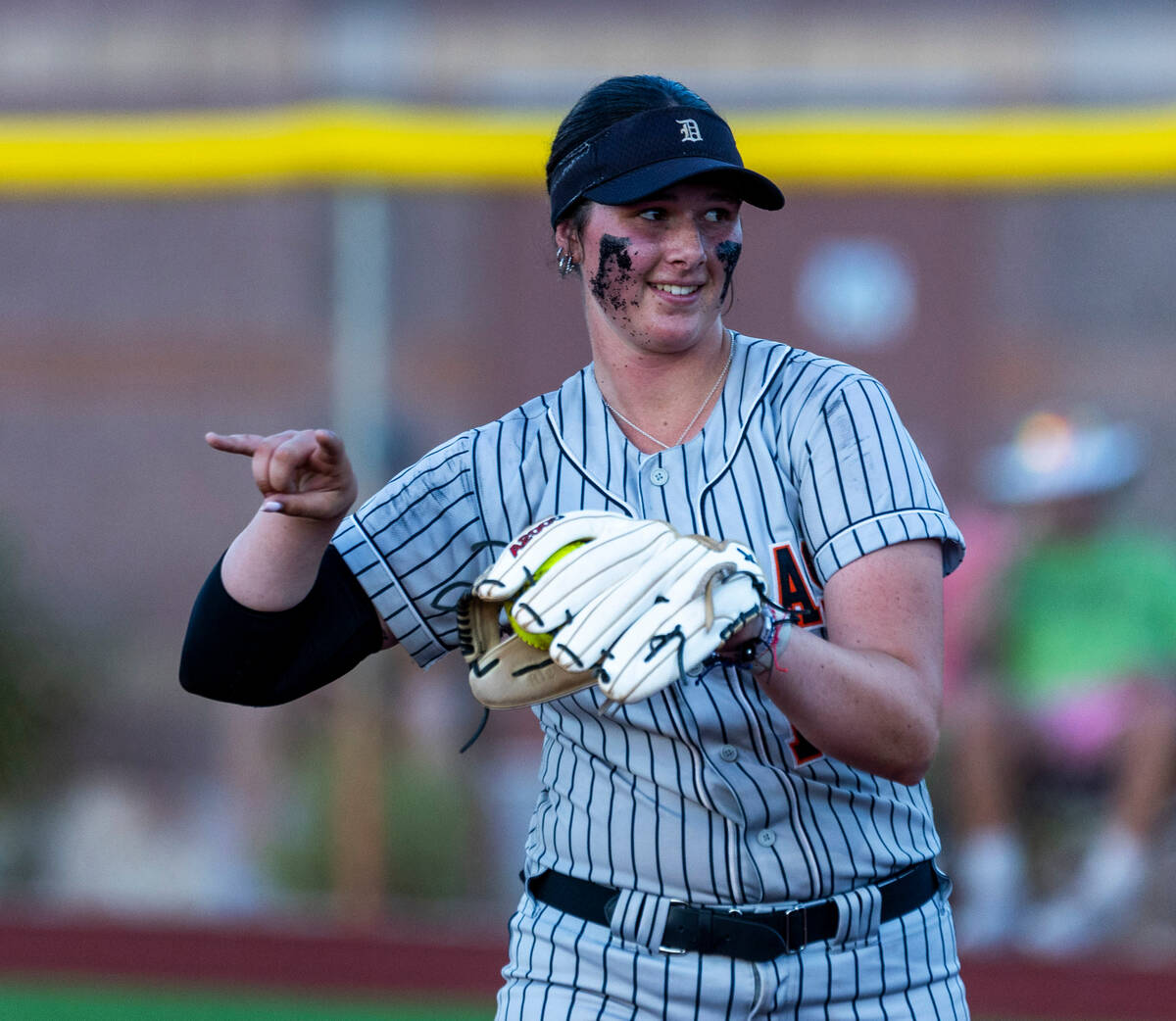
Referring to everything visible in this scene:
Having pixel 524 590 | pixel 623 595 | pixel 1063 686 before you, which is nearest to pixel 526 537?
pixel 524 590

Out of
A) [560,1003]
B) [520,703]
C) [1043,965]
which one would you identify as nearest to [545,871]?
[560,1003]

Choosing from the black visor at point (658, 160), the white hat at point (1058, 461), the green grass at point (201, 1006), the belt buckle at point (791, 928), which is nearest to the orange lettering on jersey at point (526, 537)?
the black visor at point (658, 160)

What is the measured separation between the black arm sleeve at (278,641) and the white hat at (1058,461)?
2963 mm

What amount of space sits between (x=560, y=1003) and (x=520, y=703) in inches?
14.7

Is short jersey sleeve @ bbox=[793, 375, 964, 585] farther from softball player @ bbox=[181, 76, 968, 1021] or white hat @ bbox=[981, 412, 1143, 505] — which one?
white hat @ bbox=[981, 412, 1143, 505]

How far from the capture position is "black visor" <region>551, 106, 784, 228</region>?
5.75 ft

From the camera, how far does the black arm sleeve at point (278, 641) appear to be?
1.81 metres

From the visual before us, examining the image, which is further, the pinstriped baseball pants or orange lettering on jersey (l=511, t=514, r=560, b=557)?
the pinstriped baseball pants

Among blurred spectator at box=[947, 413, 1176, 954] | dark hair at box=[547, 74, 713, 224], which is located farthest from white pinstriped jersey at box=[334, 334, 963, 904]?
blurred spectator at box=[947, 413, 1176, 954]

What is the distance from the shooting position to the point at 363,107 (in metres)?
4.64

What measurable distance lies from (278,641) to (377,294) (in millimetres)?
2928

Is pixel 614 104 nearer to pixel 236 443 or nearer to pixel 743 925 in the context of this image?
pixel 236 443

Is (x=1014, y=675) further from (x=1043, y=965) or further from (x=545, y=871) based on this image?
(x=545, y=871)

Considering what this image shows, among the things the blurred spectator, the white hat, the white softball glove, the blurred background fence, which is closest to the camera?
the white softball glove
